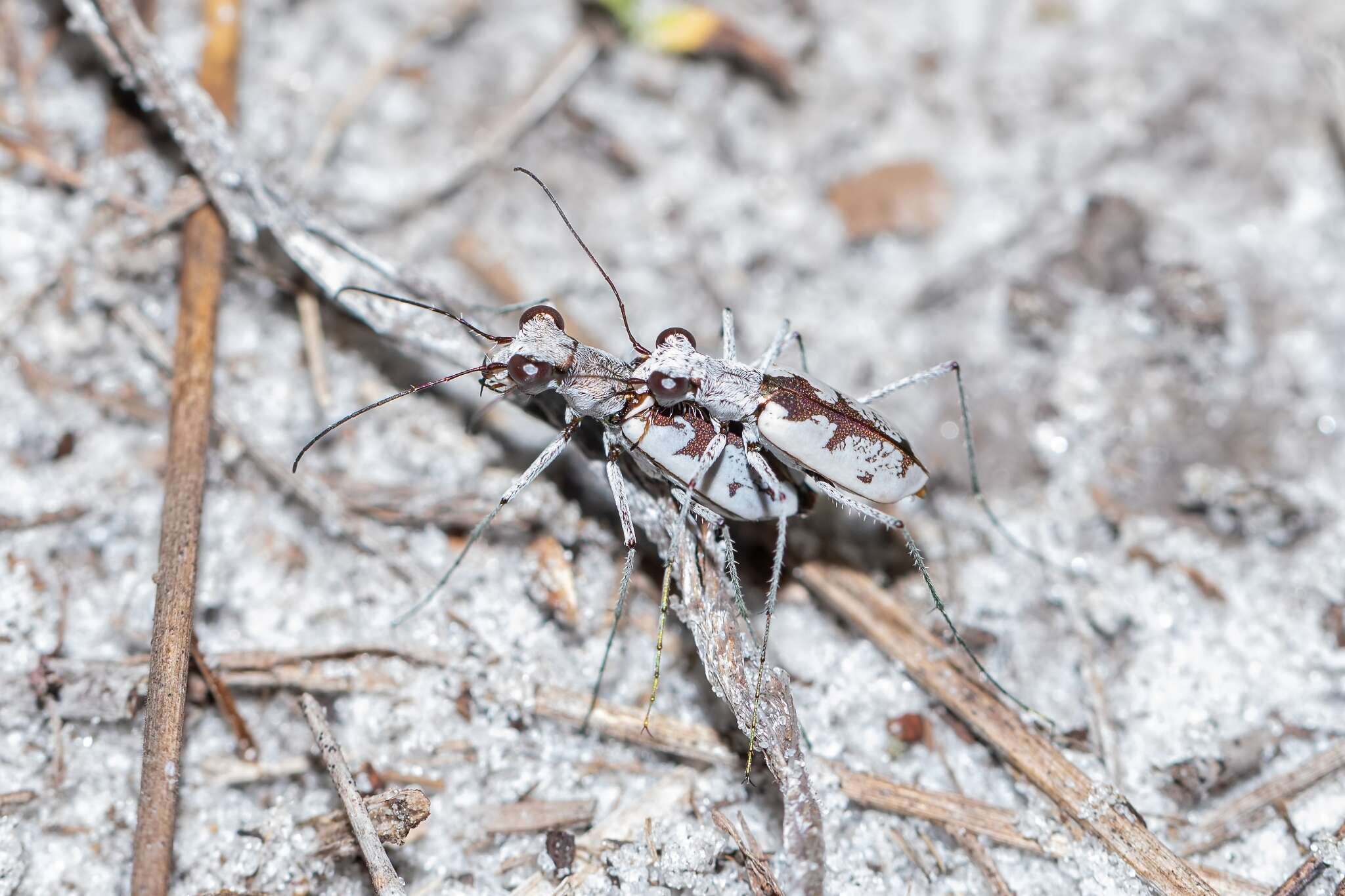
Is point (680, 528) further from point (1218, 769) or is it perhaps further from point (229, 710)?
point (1218, 769)

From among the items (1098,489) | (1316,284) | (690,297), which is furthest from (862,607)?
(1316,284)

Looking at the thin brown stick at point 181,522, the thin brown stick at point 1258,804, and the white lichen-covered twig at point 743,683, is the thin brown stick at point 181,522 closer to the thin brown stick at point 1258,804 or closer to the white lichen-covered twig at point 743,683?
the white lichen-covered twig at point 743,683

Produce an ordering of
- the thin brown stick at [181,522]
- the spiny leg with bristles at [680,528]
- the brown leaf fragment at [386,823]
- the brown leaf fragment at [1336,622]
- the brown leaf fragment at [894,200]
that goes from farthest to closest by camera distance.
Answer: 1. the brown leaf fragment at [894,200]
2. the brown leaf fragment at [1336,622]
3. the spiny leg with bristles at [680,528]
4. the brown leaf fragment at [386,823]
5. the thin brown stick at [181,522]

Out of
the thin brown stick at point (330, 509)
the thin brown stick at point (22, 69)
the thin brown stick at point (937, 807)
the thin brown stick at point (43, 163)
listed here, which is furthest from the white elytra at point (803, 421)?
the thin brown stick at point (22, 69)

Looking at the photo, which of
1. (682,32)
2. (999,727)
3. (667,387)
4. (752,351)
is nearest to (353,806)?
(667,387)

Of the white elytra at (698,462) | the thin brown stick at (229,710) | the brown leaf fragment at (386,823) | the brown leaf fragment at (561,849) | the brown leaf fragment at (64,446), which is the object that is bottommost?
the brown leaf fragment at (561,849)

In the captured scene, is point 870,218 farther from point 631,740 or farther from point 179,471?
point 179,471
